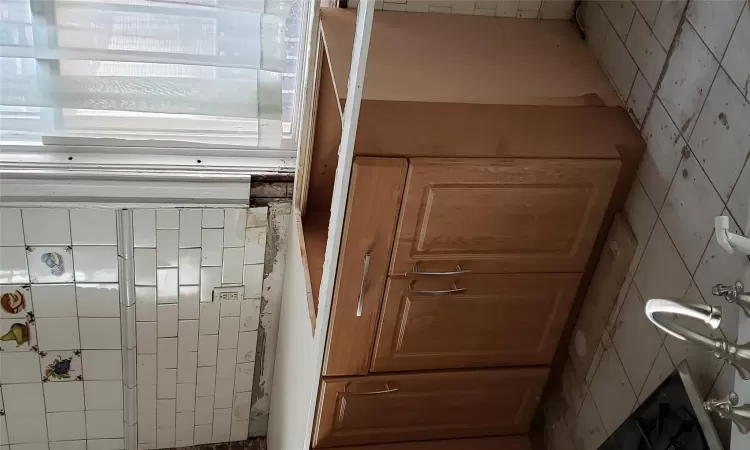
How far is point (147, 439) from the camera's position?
7.95 ft

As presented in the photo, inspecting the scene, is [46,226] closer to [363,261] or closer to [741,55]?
[363,261]

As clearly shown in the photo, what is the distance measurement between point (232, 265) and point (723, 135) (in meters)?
1.33

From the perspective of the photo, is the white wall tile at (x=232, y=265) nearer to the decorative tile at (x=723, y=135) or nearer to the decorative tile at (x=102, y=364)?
the decorative tile at (x=102, y=364)

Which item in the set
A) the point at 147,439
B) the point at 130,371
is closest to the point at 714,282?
the point at 130,371

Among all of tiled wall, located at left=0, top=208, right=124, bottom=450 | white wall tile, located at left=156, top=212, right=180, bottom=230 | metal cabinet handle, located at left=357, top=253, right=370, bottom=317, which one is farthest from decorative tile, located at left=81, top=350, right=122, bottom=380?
metal cabinet handle, located at left=357, top=253, right=370, bottom=317

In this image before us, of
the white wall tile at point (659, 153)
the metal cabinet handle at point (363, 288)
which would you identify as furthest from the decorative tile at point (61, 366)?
the white wall tile at point (659, 153)

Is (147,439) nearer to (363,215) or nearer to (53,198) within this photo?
(53,198)

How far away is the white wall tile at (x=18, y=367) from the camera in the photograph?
2.14m

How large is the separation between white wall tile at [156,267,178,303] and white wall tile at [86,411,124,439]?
1.46 feet

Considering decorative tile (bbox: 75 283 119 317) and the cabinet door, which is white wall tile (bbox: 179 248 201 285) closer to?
decorative tile (bbox: 75 283 119 317)

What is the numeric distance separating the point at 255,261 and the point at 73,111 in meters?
0.62

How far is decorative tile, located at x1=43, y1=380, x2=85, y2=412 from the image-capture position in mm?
2229

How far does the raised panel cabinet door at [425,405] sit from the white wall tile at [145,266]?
72 cm

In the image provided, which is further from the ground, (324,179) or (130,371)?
(324,179)
